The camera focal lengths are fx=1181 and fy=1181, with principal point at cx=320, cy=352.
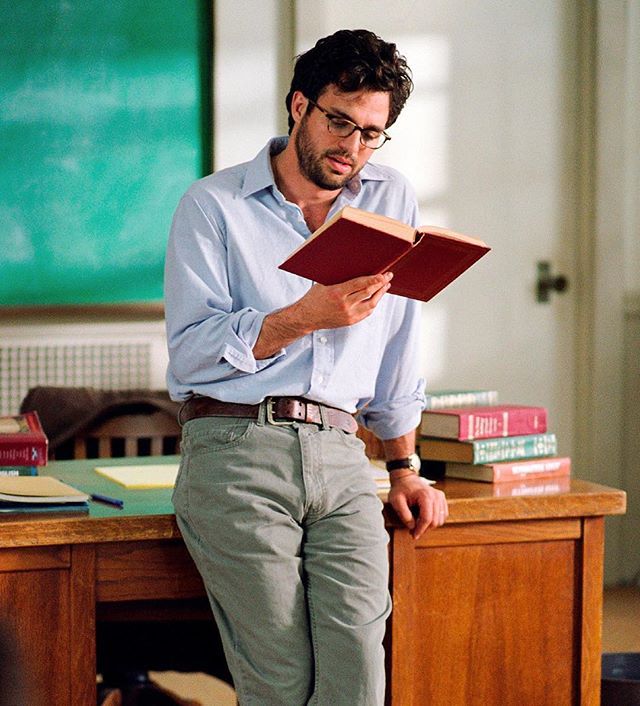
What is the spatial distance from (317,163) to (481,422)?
2.22ft

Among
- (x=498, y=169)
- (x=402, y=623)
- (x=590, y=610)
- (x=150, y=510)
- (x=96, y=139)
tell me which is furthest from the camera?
(x=498, y=169)

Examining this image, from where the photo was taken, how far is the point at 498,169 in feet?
14.7

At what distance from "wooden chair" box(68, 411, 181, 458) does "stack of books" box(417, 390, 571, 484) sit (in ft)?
3.67

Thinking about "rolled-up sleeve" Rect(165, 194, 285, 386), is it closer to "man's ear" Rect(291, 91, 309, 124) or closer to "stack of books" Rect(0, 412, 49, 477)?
"man's ear" Rect(291, 91, 309, 124)

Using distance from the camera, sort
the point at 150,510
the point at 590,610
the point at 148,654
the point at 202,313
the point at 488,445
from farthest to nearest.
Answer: the point at 148,654, the point at 488,445, the point at 590,610, the point at 150,510, the point at 202,313

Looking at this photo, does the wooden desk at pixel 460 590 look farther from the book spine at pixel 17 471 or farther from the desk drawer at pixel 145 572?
the book spine at pixel 17 471

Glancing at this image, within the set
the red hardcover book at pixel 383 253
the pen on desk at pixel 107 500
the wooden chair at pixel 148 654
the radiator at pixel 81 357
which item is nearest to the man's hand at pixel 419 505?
the red hardcover book at pixel 383 253

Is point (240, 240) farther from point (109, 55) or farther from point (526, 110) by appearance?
point (526, 110)

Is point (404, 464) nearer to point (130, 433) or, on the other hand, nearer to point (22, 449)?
point (22, 449)

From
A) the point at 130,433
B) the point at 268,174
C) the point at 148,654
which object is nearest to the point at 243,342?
the point at 268,174

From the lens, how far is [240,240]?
1963 mm

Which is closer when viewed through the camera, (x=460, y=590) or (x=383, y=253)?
(x=383, y=253)

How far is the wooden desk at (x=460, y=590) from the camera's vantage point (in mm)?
1927

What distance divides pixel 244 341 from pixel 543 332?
288 cm
